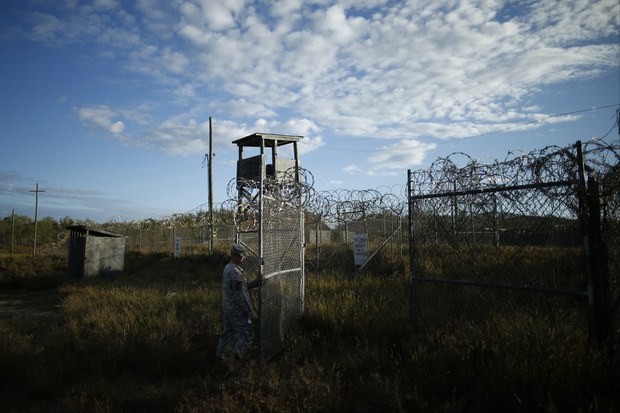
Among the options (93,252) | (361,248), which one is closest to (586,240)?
(361,248)

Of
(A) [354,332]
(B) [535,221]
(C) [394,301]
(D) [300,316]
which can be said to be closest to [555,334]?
(B) [535,221]

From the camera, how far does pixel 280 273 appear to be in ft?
20.9

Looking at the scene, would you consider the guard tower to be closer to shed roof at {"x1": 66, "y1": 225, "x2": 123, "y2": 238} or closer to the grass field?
the grass field

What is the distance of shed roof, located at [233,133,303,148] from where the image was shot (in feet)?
45.6

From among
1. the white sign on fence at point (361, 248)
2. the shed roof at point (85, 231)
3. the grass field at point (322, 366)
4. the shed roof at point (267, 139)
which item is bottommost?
the grass field at point (322, 366)

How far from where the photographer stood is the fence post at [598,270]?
4129 millimetres

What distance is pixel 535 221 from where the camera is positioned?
492 centimetres

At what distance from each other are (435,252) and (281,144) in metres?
9.58

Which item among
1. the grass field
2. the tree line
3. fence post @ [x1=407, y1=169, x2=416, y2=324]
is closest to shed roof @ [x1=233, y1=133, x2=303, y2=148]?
the grass field

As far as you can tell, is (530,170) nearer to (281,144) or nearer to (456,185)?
(456,185)

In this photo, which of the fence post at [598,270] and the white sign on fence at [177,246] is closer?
the fence post at [598,270]

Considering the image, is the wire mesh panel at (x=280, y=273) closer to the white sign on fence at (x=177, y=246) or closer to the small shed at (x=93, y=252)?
the small shed at (x=93, y=252)

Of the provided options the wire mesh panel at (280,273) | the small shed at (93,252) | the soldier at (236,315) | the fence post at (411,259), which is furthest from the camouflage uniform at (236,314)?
the small shed at (93,252)

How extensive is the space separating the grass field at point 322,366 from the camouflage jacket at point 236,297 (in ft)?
2.31
